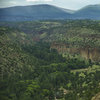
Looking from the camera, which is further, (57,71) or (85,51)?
(85,51)

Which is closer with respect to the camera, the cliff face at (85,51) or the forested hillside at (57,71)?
the forested hillside at (57,71)

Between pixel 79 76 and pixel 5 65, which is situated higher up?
pixel 5 65

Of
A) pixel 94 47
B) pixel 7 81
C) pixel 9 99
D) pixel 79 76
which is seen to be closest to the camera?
pixel 9 99

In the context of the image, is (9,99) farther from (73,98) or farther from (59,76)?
(59,76)

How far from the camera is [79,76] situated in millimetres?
67375

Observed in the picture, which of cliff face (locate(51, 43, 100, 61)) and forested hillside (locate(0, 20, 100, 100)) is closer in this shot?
forested hillside (locate(0, 20, 100, 100))

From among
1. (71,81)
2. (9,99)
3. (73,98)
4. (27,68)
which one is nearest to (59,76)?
(71,81)

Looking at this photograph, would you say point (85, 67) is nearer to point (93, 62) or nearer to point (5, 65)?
point (93, 62)

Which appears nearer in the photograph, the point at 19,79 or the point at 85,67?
the point at 19,79

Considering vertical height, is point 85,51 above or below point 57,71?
above

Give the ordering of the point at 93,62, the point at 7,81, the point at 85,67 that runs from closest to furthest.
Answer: the point at 7,81 → the point at 85,67 → the point at 93,62

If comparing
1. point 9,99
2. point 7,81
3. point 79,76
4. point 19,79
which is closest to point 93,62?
point 79,76

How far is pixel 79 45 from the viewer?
318 feet

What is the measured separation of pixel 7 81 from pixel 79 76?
23.3 m
